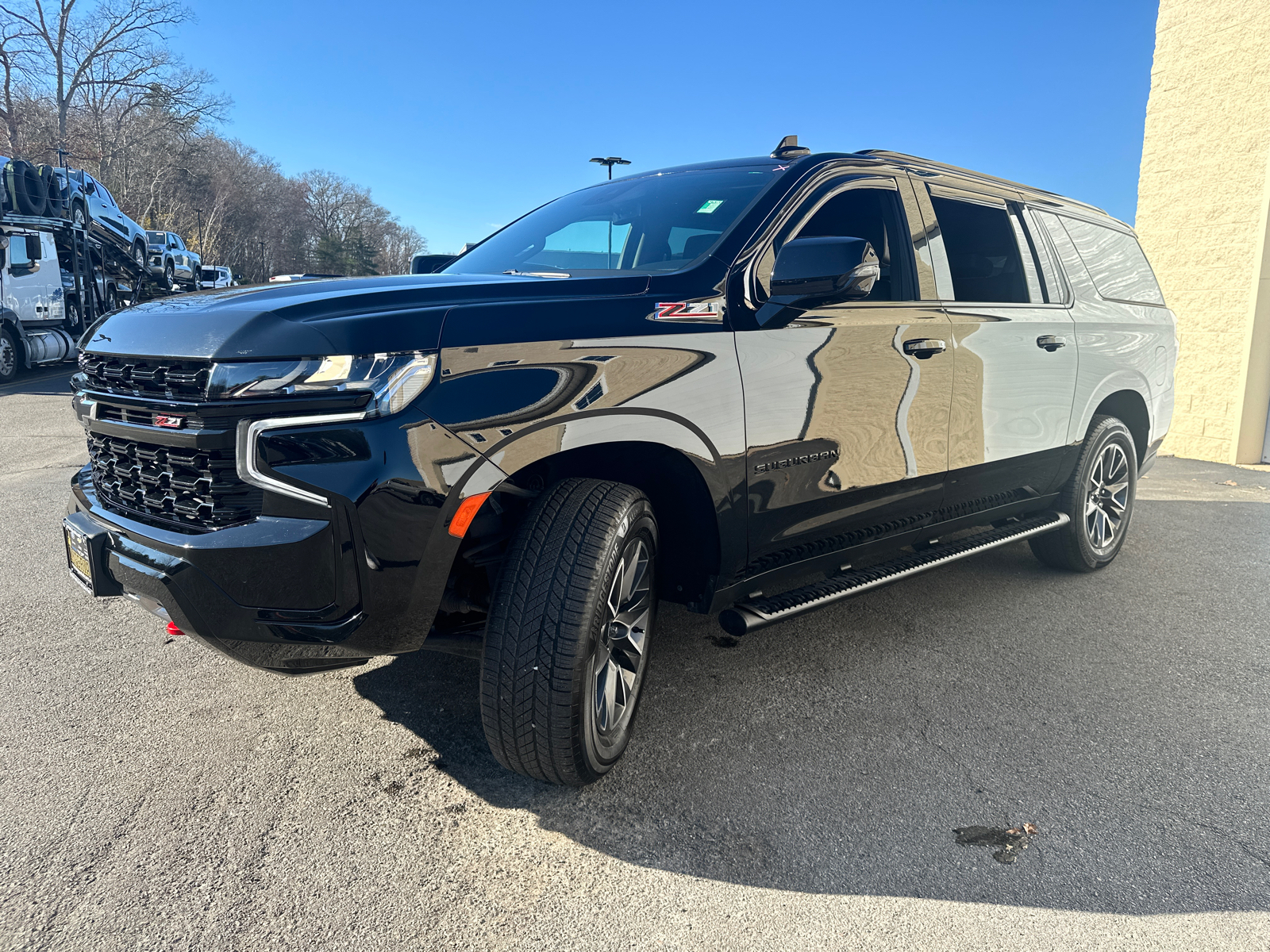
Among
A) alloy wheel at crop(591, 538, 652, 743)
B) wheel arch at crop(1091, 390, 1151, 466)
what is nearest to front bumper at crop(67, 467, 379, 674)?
alloy wheel at crop(591, 538, 652, 743)

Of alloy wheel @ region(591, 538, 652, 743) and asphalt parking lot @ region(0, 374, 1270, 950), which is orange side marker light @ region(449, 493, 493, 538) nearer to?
alloy wheel @ region(591, 538, 652, 743)

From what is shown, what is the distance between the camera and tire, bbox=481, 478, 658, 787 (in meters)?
2.26

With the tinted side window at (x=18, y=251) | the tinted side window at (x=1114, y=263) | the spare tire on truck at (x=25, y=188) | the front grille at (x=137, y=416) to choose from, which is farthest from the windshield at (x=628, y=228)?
the spare tire on truck at (x=25, y=188)

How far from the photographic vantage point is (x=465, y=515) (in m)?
2.12

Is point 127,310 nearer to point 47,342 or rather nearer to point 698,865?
point 698,865

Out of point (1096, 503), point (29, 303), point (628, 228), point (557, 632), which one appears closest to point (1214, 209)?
point (1096, 503)

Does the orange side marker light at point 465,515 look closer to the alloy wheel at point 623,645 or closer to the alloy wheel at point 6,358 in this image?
the alloy wheel at point 623,645

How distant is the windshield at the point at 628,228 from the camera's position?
298 centimetres

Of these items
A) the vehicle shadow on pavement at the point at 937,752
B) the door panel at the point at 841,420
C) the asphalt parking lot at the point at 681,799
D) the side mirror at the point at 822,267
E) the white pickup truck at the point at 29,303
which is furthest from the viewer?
the white pickup truck at the point at 29,303

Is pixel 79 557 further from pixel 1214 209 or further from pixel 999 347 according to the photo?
pixel 1214 209

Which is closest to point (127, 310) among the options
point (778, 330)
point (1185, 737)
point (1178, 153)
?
point (778, 330)

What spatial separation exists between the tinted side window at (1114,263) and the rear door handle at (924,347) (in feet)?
5.45

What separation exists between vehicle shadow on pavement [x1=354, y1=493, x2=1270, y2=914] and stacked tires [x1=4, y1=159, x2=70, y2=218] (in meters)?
14.6

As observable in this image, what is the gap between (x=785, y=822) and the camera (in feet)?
7.79
